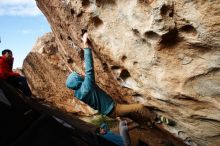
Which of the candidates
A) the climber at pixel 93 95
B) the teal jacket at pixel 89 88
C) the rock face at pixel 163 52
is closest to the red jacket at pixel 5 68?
the rock face at pixel 163 52

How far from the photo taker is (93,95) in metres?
6.66

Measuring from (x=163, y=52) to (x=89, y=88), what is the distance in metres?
1.68

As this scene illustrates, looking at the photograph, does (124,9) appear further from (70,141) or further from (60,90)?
(60,90)

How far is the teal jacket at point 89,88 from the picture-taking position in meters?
6.16

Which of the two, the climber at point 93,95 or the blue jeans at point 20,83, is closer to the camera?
the climber at point 93,95

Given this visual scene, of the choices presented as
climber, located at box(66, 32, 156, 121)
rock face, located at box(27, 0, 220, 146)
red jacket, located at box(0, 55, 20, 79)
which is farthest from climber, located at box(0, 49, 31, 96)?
climber, located at box(66, 32, 156, 121)

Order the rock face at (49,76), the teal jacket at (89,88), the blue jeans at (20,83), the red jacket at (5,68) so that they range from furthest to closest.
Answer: the rock face at (49,76) → the blue jeans at (20,83) → the red jacket at (5,68) → the teal jacket at (89,88)

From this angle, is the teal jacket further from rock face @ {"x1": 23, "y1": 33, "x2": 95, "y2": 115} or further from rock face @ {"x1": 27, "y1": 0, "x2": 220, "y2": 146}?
rock face @ {"x1": 23, "y1": 33, "x2": 95, "y2": 115}

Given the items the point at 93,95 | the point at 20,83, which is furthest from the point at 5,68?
the point at 93,95

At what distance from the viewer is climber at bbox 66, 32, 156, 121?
6195 millimetres

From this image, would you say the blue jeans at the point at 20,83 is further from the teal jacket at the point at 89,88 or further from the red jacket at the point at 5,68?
the teal jacket at the point at 89,88

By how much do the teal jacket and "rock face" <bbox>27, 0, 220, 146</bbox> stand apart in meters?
1.01

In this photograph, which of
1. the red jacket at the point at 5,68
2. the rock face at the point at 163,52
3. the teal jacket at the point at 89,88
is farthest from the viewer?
the red jacket at the point at 5,68

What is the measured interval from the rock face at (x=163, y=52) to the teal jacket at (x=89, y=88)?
101cm
